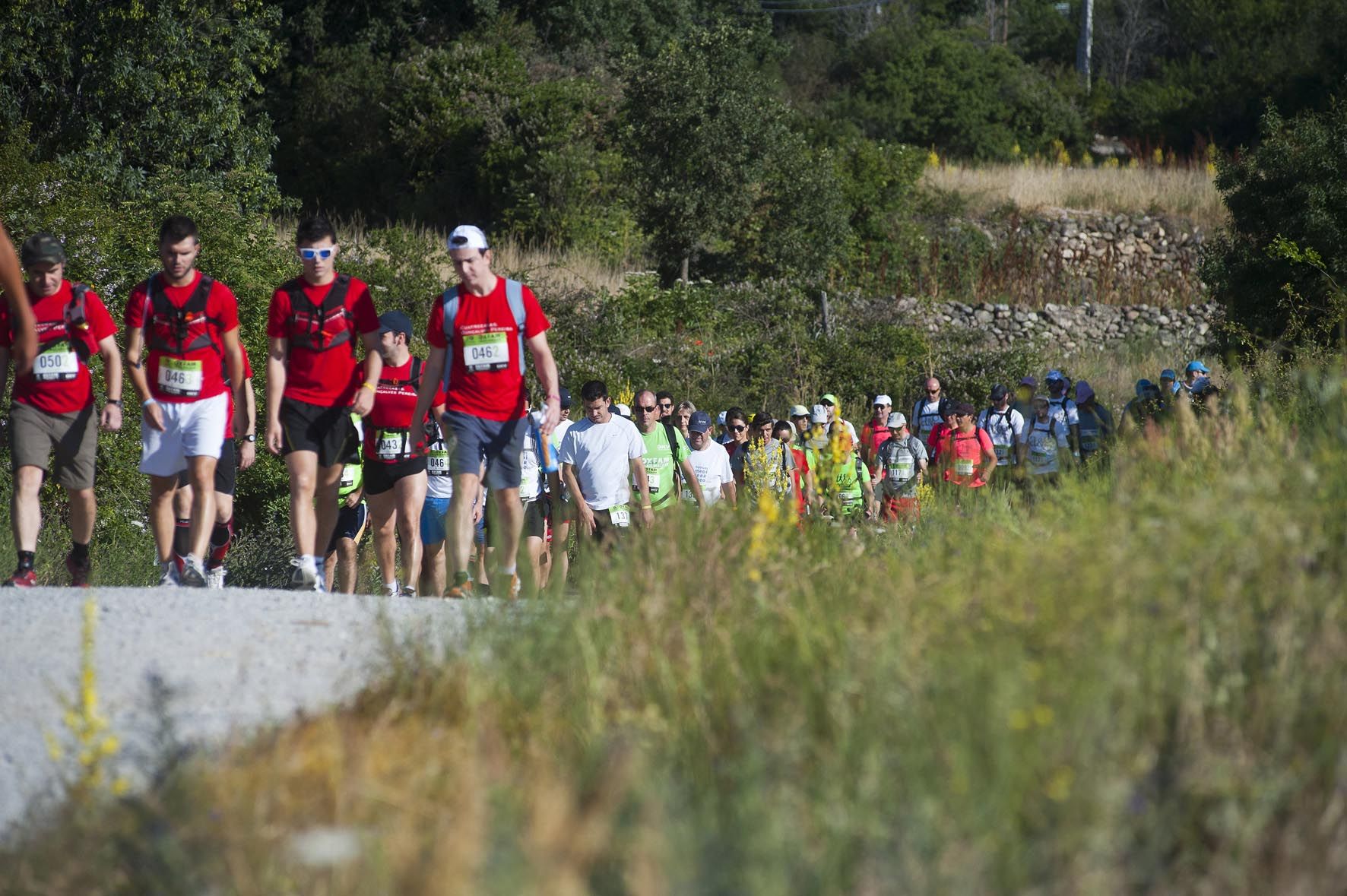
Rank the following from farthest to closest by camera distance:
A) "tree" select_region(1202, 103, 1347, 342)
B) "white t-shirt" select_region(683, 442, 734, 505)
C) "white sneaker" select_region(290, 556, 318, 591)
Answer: "tree" select_region(1202, 103, 1347, 342), "white t-shirt" select_region(683, 442, 734, 505), "white sneaker" select_region(290, 556, 318, 591)

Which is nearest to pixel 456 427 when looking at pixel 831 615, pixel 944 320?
pixel 831 615

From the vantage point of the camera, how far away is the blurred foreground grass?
347 centimetres

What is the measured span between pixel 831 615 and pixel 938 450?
953 centimetres

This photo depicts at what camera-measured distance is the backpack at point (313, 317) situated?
7660 mm

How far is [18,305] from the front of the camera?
19.0 ft

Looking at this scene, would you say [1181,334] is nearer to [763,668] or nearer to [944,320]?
[944,320]

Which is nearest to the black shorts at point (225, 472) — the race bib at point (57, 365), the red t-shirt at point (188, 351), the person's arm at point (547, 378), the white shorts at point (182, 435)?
the white shorts at point (182, 435)

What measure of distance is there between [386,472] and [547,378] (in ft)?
6.30

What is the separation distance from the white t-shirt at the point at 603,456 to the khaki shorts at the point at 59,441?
11.9 ft

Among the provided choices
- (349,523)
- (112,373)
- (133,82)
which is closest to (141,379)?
(112,373)

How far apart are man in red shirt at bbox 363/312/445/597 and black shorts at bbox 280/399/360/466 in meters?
0.84

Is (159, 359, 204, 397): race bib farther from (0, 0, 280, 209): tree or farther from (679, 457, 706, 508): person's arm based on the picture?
(0, 0, 280, 209): tree

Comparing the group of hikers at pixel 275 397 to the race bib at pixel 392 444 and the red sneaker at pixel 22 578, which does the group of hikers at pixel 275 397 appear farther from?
the race bib at pixel 392 444

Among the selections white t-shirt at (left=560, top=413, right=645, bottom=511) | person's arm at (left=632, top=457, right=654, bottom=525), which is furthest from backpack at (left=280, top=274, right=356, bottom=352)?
→ white t-shirt at (left=560, top=413, right=645, bottom=511)
